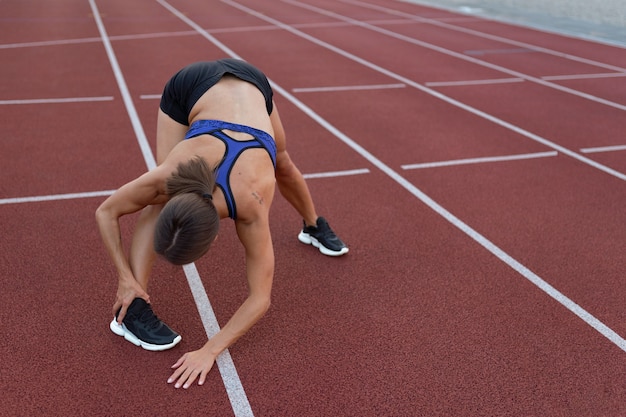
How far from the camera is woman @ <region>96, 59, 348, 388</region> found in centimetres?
249

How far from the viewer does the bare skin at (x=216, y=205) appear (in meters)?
2.75

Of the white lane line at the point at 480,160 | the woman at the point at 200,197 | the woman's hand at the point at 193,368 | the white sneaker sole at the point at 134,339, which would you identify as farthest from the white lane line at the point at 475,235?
the white sneaker sole at the point at 134,339

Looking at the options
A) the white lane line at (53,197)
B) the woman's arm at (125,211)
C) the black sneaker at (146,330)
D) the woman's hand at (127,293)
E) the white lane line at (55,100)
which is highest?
the woman's arm at (125,211)

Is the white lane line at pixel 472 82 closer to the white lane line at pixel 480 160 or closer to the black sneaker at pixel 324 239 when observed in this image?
the white lane line at pixel 480 160

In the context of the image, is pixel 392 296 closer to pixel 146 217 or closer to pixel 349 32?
pixel 146 217

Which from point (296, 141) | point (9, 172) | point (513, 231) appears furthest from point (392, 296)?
point (9, 172)

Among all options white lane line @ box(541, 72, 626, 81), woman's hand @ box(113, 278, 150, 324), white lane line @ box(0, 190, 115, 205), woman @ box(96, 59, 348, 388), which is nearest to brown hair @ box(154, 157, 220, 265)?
woman @ box(96, 59, 348, 388)

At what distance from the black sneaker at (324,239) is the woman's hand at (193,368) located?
1.37 m

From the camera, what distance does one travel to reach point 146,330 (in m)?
3.20

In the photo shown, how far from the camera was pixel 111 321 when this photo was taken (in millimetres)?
3402

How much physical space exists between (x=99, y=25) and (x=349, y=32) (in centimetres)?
515

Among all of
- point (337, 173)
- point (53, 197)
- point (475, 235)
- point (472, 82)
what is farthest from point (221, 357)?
point (472, 82)

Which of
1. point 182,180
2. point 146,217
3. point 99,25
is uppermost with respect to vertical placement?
point 182,180

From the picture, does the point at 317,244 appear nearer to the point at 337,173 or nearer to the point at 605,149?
the point at 337,173
